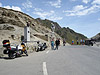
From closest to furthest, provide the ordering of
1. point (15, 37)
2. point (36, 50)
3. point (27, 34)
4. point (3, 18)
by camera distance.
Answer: point (36, 50) → point (27, 34) → point (15, 37) → point (3, 18)

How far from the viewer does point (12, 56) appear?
9.45 m

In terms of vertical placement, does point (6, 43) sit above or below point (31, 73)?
above

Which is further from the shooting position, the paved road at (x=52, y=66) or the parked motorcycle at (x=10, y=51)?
the parked motorcycle at (x=10, y=51)

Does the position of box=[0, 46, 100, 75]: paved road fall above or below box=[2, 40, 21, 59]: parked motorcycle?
below

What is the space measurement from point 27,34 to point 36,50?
587 cm

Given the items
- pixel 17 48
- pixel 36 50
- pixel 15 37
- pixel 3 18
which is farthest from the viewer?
pixel 3 18

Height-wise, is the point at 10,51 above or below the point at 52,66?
above

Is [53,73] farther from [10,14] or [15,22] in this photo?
[10,14]

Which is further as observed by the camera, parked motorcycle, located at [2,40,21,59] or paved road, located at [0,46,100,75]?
parked motorcycle, located at [2,40,21,59]

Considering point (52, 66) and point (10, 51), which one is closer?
point (52, 66)

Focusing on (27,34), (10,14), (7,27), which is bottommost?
(27,34)

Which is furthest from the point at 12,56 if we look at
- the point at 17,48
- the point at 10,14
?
the point at 10,14

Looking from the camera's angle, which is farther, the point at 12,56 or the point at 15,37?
the point at 15,37

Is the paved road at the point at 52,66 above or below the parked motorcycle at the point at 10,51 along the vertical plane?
below
